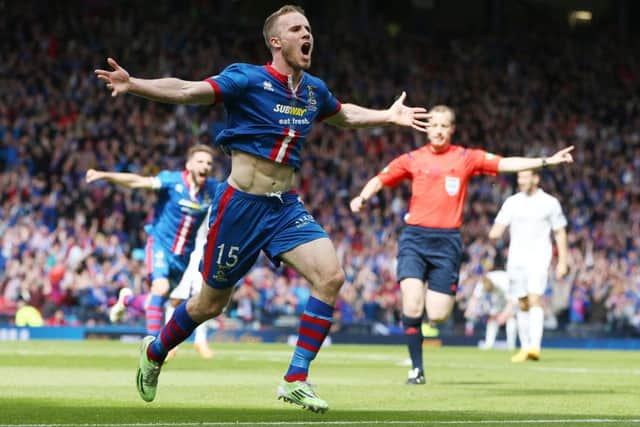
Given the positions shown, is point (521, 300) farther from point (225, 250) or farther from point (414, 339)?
point (225, 250)

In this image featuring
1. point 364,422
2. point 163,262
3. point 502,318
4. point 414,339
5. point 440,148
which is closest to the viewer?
point 364,422

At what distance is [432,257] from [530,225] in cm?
611

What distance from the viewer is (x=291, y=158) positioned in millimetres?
9469

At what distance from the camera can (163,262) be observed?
16969mm

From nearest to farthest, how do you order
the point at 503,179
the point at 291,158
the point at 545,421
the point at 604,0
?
the point at 545,421 → the point at 291,158 → the point at 503,179 → the point at 604,0

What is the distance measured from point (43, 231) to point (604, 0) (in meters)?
27.9

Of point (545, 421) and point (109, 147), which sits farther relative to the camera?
point (109, 147)

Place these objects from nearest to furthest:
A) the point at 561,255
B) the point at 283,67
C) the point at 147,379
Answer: the point at 283,67, the point at 147,379, the point at 561,255

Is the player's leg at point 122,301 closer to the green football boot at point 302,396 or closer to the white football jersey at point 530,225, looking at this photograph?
the white football jersey at point 530,225

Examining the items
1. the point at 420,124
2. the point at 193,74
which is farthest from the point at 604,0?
the point at 420,124

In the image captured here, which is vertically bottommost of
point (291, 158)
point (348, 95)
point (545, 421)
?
point (545, 421)

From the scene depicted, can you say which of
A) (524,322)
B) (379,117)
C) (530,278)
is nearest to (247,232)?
(379,117)

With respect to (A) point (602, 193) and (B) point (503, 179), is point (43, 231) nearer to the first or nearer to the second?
(B) point (503, 179)

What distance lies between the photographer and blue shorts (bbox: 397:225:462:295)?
546 inches
